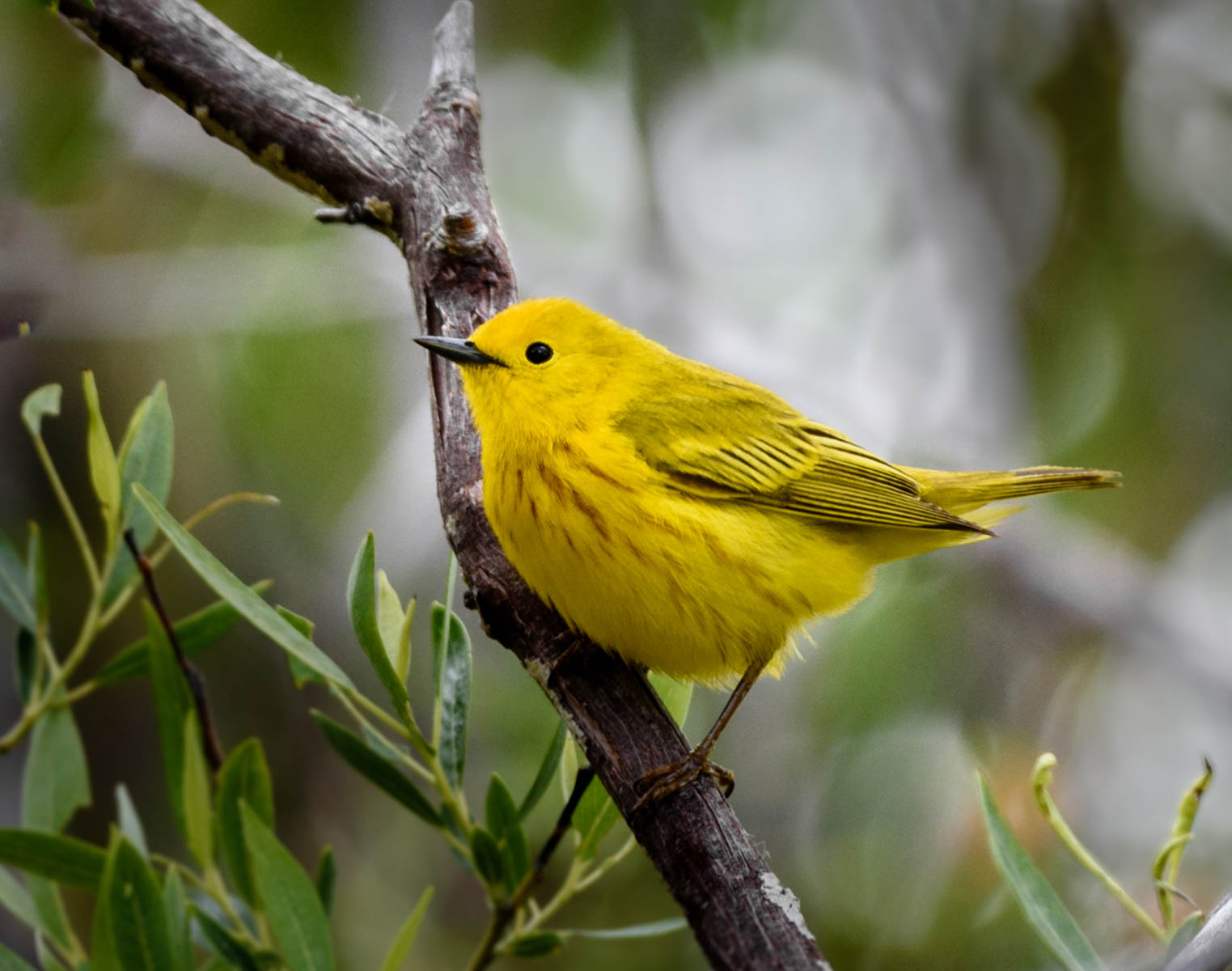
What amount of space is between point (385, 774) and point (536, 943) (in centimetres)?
36

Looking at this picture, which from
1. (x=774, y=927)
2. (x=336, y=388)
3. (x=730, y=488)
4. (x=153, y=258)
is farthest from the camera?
(x=336, y=388)

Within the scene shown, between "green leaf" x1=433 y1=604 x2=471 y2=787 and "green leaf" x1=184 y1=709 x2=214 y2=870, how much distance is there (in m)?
0.38

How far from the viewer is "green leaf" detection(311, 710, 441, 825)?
71.7 inches

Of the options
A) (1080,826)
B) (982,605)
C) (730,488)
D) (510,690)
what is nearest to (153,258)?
(510,690)

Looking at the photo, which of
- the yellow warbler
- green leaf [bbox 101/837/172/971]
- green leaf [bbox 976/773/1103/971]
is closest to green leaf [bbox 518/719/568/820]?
the yellow warbler

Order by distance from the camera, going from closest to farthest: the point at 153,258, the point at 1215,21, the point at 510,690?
1. the point at 510,690
2. the point at 153,258
3. the point at 1215,21

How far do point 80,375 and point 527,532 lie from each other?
9.37 feet

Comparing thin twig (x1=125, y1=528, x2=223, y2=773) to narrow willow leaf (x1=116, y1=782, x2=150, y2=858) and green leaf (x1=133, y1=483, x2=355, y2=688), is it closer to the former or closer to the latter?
narrow willow leaf (x1=116, y1=782, x2=150, y2=858)

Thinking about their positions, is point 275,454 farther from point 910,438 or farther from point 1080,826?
point 1080,826

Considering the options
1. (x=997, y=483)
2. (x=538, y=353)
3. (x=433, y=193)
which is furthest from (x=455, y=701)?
(x=997, y=483)

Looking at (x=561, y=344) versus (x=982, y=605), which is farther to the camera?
(x=982, y=605)

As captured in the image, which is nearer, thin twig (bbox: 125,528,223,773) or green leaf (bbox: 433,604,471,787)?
green leaf (bbox: 433,604,471,787)

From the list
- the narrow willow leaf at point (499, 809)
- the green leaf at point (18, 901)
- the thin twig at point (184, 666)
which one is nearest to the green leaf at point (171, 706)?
the thin twig at point (184, 666)

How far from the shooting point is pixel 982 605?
505 cm
